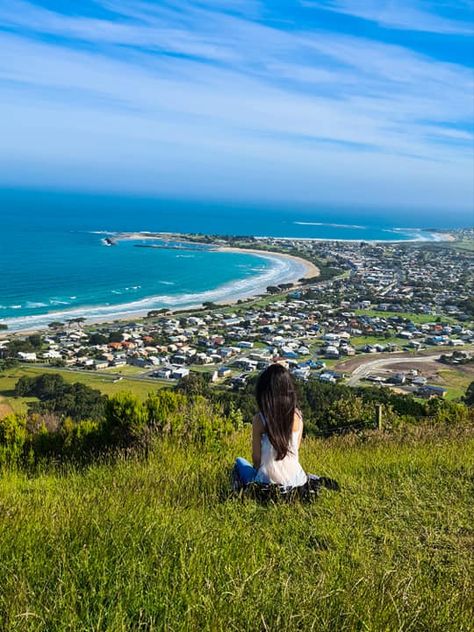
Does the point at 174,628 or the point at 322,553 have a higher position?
the point at 174,628

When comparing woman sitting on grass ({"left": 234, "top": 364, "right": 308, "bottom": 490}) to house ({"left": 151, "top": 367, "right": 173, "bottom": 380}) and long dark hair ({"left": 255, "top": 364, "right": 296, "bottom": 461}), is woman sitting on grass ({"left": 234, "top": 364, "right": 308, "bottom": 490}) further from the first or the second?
house ({"left": 151, "top": 367, "right": 173, "bottom": 380})

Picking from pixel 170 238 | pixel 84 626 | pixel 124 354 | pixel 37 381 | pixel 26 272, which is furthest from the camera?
pixel 170 238

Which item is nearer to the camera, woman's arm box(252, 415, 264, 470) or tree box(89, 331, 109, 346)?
woman's arm box(252, 415, 264, 470)

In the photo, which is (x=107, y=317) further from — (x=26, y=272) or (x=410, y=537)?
(x=410, y=537)

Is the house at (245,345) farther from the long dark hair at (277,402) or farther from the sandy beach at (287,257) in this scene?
the long dark hair at (277,402)

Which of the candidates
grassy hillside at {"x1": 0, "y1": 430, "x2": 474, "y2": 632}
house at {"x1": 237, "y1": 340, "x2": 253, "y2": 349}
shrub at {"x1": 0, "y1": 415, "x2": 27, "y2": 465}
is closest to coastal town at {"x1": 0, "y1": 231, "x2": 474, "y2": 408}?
house at {"x1": 237, "y1": 340, "x2": 253, "y2": 349}

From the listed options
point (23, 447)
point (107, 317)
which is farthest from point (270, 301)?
point (23, 447)

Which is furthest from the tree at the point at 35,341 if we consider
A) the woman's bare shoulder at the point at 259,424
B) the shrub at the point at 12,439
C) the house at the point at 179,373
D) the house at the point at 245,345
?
the woman's bare shoulder at the point at 259,424
